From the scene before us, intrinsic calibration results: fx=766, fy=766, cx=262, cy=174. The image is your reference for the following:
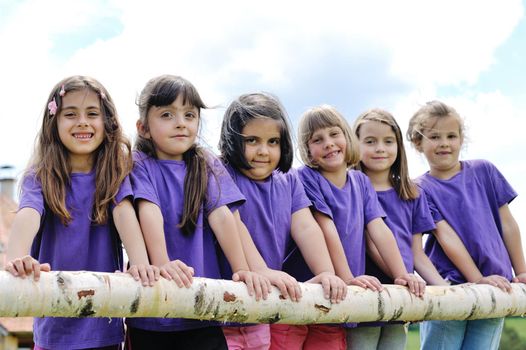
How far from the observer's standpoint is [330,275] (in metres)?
4.10

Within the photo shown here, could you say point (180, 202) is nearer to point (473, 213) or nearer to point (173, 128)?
point (173, 128)

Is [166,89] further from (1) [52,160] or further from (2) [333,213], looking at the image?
(2) [333,213]

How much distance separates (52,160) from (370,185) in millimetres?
2069

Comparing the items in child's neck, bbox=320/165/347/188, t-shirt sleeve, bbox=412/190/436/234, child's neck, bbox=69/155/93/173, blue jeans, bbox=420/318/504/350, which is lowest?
blue jeans, bbox=420/318/504/350

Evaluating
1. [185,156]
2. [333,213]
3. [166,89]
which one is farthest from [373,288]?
[166,89]

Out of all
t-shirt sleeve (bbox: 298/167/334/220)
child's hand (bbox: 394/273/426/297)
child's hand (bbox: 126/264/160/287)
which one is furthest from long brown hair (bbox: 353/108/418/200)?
child's hand (bbox: 126/264/160/287)

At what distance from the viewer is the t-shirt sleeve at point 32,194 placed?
12.4 feet

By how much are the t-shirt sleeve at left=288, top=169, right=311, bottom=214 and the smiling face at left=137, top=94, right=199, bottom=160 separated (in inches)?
28.0

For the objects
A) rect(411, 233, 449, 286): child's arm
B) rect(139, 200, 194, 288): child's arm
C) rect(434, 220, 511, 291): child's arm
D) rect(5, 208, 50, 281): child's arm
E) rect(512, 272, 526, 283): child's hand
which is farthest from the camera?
rect(512, 272, 526, 283): child's hand

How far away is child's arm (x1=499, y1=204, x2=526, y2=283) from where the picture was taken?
5828 mm

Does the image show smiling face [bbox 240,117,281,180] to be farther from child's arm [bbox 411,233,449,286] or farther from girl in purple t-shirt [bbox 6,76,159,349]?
child's arm [bbox 411,233,449,286]

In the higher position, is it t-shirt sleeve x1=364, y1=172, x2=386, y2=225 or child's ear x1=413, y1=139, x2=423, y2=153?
child's ear x1=413, y1=139, x2=423, y2=153

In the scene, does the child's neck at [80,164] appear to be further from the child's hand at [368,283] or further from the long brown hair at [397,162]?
the long brown hair at [397,162]

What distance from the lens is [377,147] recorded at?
5.16 m
